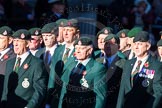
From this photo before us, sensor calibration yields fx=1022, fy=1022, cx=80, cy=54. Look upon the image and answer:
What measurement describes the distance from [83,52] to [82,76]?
38cm

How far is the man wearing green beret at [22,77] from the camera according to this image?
1611 cm

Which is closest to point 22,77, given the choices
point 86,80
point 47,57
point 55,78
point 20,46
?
point 20,46

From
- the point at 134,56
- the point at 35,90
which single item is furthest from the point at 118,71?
the point at 35,90

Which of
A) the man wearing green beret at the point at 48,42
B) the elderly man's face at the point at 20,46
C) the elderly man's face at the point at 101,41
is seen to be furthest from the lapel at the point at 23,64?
the elderly man's face at the point at 101,41

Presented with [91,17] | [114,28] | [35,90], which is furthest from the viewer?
[91,17]

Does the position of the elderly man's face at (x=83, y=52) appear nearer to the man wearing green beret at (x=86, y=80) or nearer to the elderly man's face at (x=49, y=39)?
the man wearing green beret at (x=86, y=80)

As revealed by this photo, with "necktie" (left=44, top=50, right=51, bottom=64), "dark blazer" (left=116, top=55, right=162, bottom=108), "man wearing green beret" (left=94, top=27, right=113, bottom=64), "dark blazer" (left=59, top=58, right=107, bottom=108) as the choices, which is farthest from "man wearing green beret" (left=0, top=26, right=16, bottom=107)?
"dark blazer" (left=116, top=55, right=162, bottom=108)

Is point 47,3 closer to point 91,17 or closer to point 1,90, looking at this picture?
point 91,17

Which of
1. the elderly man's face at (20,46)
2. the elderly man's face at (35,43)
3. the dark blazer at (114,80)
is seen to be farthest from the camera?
the elderly man's face at (35,43)

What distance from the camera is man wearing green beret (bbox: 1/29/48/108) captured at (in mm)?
16109

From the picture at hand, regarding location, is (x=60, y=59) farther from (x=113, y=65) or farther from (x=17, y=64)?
(x=17, y=64)

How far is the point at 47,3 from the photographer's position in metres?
21.4

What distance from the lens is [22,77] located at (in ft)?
53.2

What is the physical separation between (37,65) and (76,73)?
632mm
